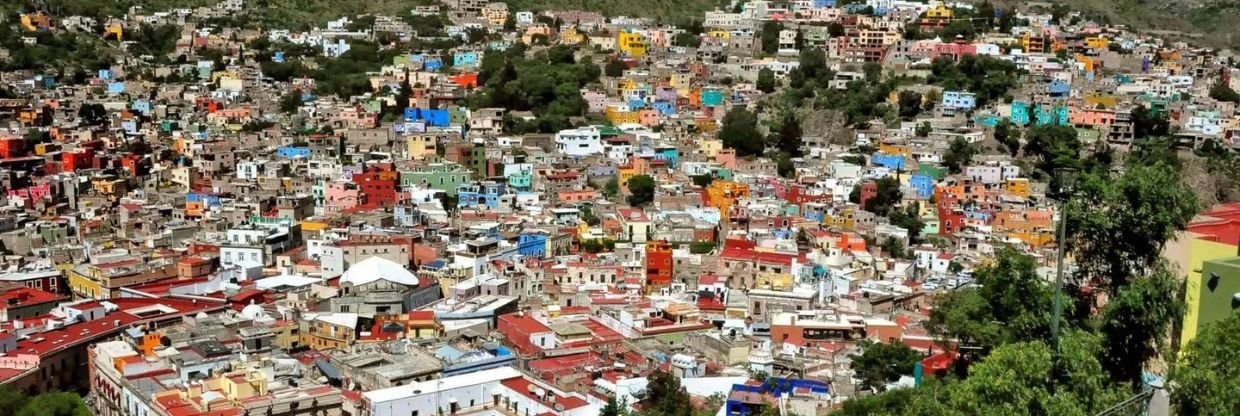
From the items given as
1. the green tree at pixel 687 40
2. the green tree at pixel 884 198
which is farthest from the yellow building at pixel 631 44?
the green tree at pixel 884 198

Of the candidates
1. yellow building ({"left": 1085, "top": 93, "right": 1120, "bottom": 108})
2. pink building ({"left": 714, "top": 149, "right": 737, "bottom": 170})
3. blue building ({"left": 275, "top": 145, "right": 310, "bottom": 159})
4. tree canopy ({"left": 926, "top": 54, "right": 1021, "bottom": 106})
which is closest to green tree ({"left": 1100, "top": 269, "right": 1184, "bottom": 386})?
pink building ({"left": 714, "top": 149, "right": 737, "bottom": 170})

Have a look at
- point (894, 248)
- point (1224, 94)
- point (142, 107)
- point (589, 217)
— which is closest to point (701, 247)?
point (589, 217)

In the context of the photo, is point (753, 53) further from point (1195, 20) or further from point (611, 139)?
point (1195, 20)

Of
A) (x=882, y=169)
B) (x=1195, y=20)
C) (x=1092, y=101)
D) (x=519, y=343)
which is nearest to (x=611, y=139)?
(x=882, y=169)

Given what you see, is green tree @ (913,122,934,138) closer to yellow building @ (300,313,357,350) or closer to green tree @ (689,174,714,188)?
green tree @ (689,174,714,188)

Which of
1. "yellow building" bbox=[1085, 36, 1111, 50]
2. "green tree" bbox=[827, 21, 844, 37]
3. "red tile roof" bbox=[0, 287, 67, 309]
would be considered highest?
"green tree" bbox=[827, 21, 844, 37]

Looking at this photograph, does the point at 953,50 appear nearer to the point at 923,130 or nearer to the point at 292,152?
the point at 923,130
